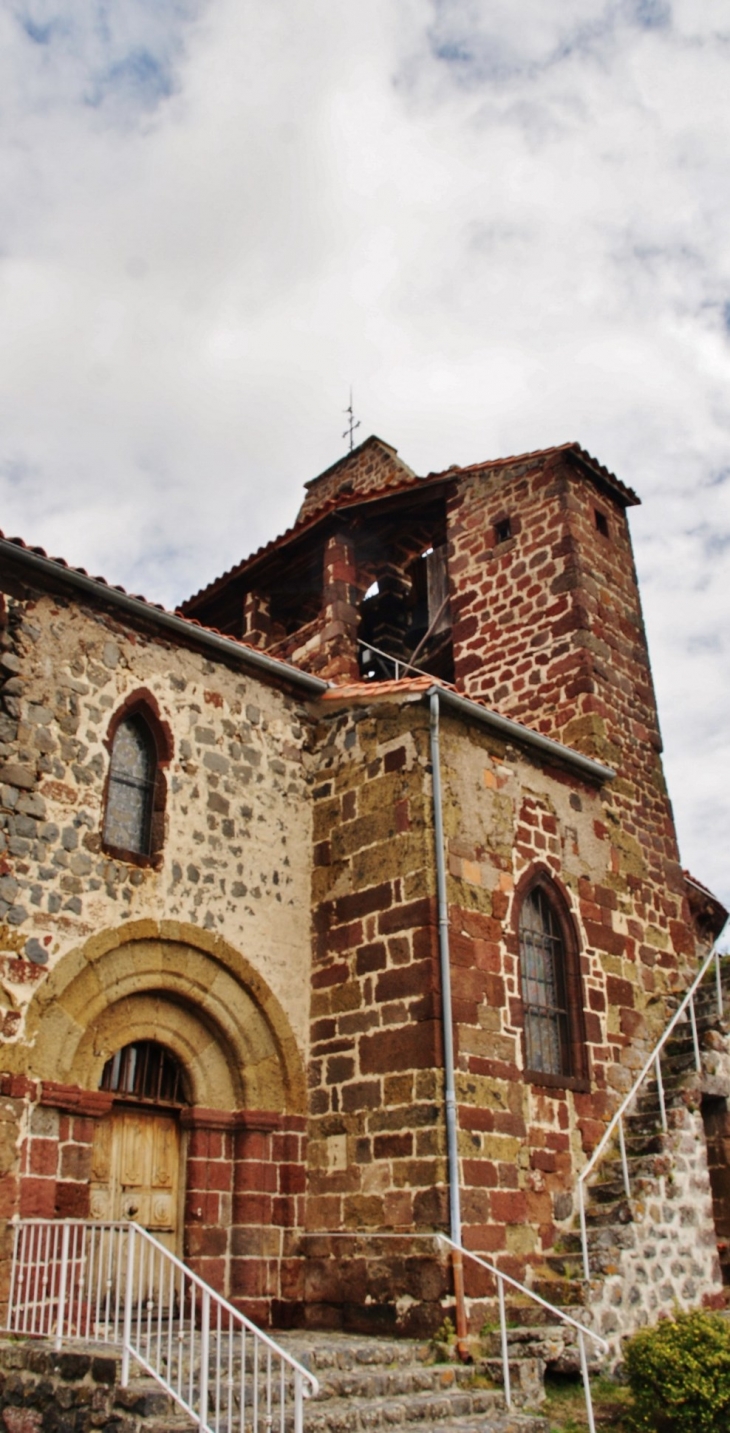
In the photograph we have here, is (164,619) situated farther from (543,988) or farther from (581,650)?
(581,650)

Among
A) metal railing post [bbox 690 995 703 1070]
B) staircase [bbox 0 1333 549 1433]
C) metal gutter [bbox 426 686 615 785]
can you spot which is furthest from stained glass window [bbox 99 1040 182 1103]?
metal railing post [bbox 690 995 703 1070]

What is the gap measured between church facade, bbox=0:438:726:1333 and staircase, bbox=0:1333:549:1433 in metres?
0.76

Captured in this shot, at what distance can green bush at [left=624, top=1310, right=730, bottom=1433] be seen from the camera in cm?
769

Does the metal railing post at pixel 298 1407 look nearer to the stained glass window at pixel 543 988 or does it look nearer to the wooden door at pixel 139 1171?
the wooden door at pixel 139 1171

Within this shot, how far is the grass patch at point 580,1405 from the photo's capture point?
820 cm

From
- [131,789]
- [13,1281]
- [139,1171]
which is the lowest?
[13,1281]

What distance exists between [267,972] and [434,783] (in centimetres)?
244

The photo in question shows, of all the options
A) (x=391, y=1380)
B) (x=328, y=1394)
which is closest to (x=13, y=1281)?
(x=328, y=1394)

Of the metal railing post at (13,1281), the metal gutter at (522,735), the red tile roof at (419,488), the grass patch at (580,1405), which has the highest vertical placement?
the red tile roof at (419,488)

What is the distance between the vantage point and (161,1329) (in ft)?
27.3

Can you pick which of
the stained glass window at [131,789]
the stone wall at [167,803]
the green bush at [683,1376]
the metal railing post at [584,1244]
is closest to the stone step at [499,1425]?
the green bush at [683,1376]

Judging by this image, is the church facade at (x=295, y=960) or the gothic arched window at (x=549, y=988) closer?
the church facade at (x=295, y=960)

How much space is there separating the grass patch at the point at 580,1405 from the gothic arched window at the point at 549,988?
270cm

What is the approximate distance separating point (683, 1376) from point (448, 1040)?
10.1 ft
